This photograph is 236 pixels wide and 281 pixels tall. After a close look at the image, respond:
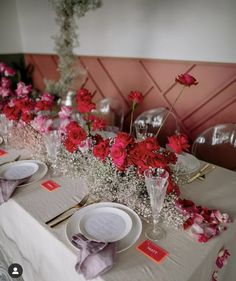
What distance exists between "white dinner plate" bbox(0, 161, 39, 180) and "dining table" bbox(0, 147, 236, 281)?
0.07 meters

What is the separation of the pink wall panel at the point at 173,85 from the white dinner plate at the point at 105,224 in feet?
4.70

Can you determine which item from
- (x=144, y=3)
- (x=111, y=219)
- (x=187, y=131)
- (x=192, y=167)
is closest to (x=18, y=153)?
(x=111, y=219)

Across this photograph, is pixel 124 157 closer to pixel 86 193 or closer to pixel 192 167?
pixel 86 193

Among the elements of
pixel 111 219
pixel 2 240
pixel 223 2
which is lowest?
pixel 2 240

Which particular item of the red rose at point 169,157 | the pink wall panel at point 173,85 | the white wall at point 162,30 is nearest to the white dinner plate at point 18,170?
the red rose at point 169,157

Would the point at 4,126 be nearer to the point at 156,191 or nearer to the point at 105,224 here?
the point at 105,224

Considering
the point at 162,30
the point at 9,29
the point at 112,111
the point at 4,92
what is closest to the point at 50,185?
the point at 4,92

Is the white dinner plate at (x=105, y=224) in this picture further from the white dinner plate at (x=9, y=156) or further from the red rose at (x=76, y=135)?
the white dinner plate at (x=9, y=156)

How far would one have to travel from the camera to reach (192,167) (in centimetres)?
119

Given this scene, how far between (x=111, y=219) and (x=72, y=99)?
1.88 m

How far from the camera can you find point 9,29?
3.66m

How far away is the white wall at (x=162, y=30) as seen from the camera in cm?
183

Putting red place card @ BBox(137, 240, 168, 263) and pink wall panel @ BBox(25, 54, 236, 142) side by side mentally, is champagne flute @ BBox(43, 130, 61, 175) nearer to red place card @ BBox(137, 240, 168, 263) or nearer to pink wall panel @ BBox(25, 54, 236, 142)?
red place card @ BBox(137, 240, 168, 263)

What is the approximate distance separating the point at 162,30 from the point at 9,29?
2608 mm
